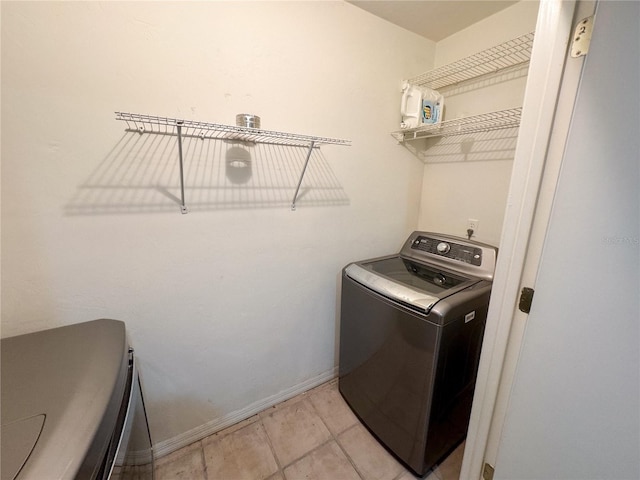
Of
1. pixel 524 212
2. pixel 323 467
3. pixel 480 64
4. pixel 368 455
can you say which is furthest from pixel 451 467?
pixel 480 64

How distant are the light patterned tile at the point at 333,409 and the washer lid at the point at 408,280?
92 cm

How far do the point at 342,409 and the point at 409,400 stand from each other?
0.65 metres

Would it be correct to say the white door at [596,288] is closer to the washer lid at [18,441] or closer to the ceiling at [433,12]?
the ceiling at [433,12]

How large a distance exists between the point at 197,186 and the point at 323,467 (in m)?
1.56

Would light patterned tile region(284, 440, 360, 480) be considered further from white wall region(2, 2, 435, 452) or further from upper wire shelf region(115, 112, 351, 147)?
upper wire shelf region(115, 112, 351, 147)

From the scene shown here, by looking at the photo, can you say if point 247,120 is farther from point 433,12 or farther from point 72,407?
point 433,12

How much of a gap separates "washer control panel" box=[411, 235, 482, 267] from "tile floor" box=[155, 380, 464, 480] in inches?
42.1

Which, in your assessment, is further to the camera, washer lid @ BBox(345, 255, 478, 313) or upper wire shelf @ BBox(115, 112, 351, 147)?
washer lid @ BBox(345, 255, 478, 313)

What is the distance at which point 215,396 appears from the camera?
1497mm

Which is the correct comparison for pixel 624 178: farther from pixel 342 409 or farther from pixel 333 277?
pixel 342 409

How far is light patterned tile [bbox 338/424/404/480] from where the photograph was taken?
134 centimetres

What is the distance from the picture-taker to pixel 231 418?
5.16ft

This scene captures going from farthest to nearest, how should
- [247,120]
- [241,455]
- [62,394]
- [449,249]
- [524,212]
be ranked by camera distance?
Result: [449,249], [241,455], [247,120], [524,212], [62,394]

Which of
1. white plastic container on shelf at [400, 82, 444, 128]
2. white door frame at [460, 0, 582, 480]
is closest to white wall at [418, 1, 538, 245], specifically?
white plastic container on shelf at [400, 82, 444, 128]
